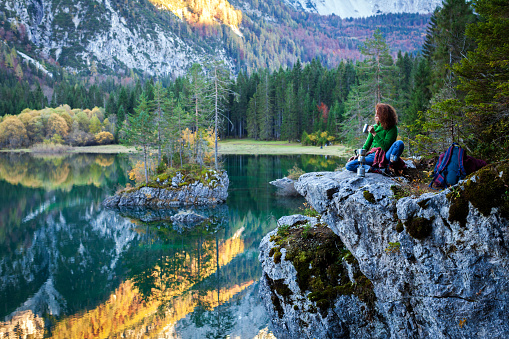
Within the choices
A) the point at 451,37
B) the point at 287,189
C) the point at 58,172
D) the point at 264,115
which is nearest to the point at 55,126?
the point at 58,172

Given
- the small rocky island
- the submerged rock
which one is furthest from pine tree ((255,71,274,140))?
the submerged rock

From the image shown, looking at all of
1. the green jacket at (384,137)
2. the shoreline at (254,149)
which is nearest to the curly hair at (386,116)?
the green jacket at (384,137)

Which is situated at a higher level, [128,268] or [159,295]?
[159,295]

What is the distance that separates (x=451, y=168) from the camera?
21.0 feet

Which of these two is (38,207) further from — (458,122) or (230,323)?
(458,122)

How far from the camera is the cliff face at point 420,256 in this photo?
203 inches

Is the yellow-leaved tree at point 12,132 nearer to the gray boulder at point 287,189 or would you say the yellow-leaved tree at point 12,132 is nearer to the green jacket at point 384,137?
the gray boulder at point 287,189

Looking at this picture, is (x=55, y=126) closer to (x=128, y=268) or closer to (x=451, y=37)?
(x=128, y=268)

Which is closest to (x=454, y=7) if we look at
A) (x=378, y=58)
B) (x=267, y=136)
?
(x=378, y=58)

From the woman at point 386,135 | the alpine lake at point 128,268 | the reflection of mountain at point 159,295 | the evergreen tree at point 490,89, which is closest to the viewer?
the woman at point 386,135

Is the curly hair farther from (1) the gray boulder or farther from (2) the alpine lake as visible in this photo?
(1) the gray boulder

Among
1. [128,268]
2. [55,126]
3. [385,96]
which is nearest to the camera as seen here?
[128,268]

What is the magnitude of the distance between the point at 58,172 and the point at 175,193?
26315 millimetres

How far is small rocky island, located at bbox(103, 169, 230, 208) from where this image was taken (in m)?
28.6
